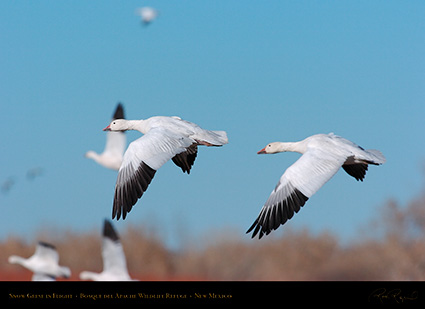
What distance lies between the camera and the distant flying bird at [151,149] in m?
11.8

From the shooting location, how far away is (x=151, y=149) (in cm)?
1213

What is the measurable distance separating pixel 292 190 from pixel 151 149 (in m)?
2.07

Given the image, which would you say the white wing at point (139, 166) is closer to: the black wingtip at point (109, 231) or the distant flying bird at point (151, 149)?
the distant flying bird at point (151, 149)

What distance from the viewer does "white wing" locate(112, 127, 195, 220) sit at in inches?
463

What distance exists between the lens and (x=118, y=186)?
1186 centimetres

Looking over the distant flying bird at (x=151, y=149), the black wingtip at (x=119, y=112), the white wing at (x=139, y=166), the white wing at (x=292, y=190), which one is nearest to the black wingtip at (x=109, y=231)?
the distant flying bird at (x=151, y=149)

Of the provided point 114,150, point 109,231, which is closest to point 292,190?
point 109,231

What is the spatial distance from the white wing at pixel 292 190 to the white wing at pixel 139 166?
156 centimetres

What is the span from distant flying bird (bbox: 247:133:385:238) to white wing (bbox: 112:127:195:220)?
159 centimetres

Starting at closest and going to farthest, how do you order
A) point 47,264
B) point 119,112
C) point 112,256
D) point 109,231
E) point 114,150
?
point 109,231 → point 112,256 → point 47,264 → point 119,112 → point 114,150
